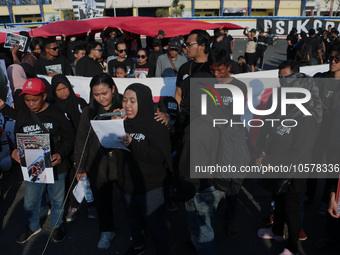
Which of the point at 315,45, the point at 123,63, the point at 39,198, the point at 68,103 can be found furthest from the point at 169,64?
the point at 315,45

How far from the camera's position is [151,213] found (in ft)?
9.46

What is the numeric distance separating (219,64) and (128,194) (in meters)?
1.91

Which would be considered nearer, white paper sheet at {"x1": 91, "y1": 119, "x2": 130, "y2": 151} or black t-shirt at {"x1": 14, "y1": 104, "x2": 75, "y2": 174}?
white paper sheet at {"x1": 91, "y1": 119, "x2": 130, "y2": 151}

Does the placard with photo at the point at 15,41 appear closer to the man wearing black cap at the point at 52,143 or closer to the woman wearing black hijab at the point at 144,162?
the man wearing black cap at the point at 52,143

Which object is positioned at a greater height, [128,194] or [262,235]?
[128,194]

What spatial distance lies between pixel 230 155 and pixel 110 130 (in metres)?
1.01

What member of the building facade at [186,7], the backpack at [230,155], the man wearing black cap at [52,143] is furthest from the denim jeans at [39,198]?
the building facade at [186,7]

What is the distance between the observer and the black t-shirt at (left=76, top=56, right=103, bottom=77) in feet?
20.1

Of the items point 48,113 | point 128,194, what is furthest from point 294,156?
point 48,113

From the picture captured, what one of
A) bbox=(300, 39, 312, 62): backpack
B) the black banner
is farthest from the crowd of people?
the black banner

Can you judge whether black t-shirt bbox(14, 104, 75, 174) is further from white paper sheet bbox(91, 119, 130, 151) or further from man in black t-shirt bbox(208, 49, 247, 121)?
man in black t-shirt bbox(208, 49, 247, 121)

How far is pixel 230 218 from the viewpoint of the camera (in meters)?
3.71

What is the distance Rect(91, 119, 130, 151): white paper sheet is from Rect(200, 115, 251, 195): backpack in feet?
2.20

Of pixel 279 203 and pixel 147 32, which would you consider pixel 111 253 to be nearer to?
pixel 279 203
